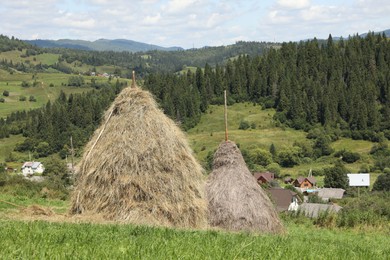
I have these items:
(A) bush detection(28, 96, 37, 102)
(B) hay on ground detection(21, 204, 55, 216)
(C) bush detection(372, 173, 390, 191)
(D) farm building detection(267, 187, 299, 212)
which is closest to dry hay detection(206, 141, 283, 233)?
(B) hay on ground detection(21, 204, 55, 216)

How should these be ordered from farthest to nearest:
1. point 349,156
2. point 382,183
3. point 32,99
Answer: point 32,99 → point 349,156 → point 382,183

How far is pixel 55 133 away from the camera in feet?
412

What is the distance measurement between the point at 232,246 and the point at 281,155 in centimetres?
10611

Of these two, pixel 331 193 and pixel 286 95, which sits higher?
pixel 286 95

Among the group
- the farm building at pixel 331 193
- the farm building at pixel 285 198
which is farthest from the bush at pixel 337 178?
the farm building at pixel 285 198

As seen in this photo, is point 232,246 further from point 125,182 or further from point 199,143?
point 199,143

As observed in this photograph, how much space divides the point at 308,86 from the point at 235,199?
5125 inches

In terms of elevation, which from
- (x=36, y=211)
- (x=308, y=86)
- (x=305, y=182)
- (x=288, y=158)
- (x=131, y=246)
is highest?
(x=131, y=246)

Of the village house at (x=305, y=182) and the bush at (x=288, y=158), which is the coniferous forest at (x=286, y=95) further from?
the village house at (x=305, y=182)

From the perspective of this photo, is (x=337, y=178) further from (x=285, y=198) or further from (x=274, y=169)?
(x=285, y=198)

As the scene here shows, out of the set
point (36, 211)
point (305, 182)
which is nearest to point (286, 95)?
point (305, 182)

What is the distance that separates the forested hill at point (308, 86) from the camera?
128625 mm

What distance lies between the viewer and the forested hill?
129 meters

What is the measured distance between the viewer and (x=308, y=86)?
142 meters
